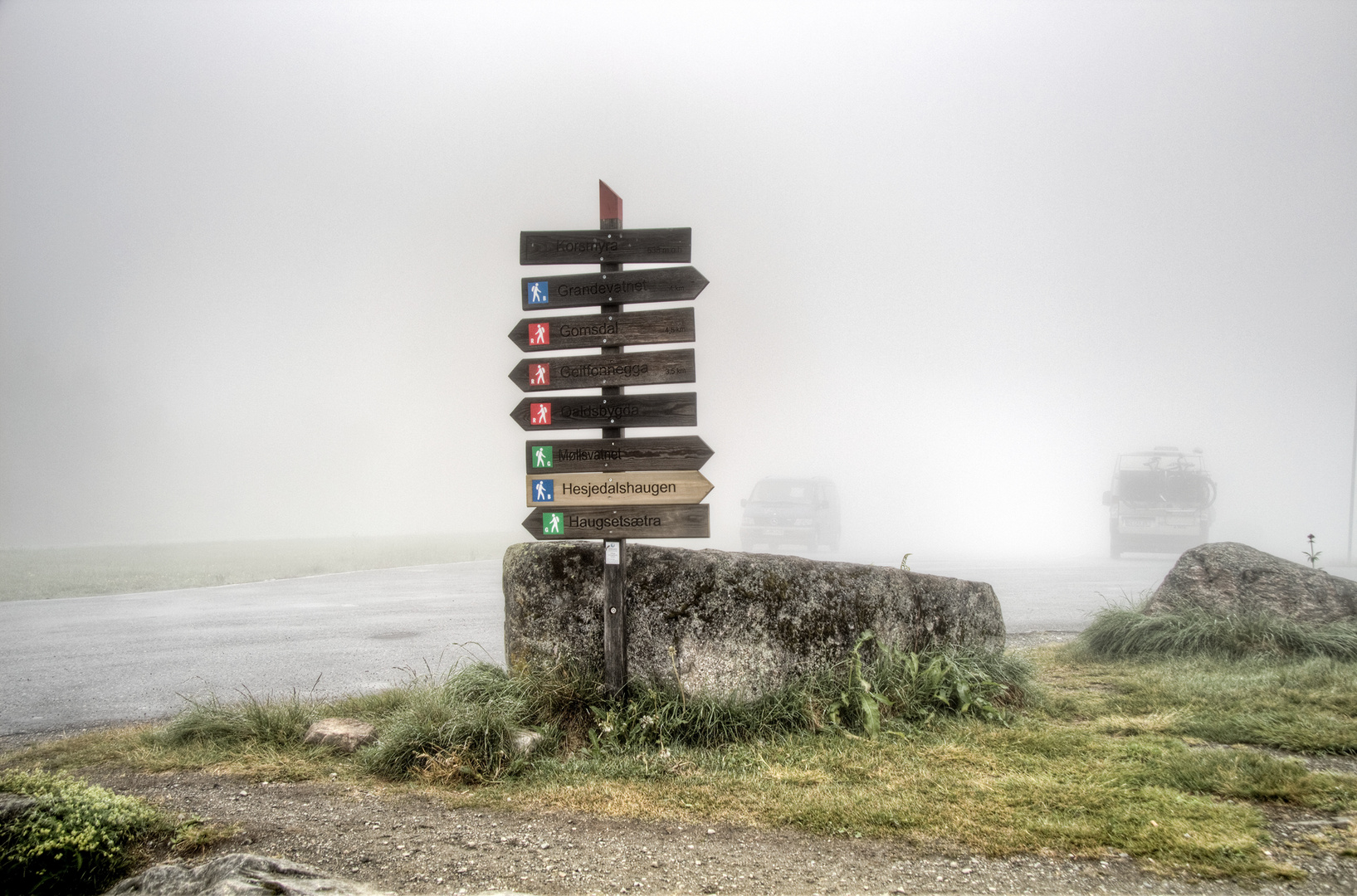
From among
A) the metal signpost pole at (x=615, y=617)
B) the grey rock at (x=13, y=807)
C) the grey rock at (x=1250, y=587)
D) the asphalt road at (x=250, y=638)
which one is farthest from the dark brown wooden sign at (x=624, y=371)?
the grey rock at (x=1250, y=587)

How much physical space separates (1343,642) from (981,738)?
15.1 ft

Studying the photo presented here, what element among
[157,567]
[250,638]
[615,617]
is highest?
[615,617]

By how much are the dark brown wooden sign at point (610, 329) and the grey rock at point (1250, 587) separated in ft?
20.1

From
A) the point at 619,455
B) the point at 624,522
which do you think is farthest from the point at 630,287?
the point at 624,522

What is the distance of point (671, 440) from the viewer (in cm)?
517

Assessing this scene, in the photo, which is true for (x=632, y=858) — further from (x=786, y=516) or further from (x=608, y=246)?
(x=786, y=516)

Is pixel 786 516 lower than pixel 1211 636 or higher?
higher

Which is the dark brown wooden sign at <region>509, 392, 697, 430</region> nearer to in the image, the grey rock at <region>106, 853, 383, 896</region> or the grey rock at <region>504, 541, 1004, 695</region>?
the grey rock at <region>504, 541, 1004, 695</region>

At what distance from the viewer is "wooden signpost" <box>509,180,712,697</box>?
509 cm

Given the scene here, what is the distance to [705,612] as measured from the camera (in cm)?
495

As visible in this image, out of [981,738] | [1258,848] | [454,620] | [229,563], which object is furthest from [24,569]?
[1258,848]

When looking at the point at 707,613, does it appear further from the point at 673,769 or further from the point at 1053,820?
the point at 1053,820

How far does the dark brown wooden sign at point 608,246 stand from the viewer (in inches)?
207

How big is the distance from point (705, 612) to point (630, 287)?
229 cm
